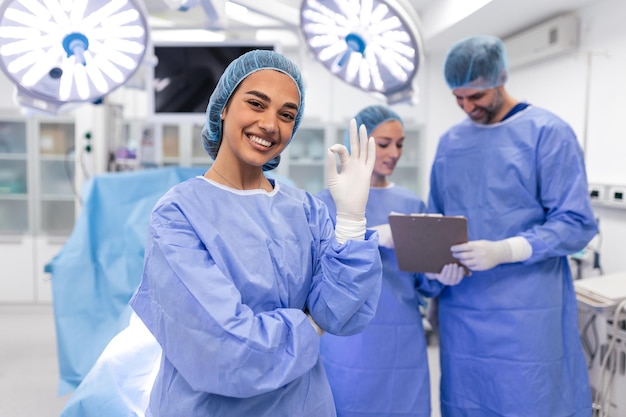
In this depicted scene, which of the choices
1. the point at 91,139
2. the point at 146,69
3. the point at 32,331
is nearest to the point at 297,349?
the point at 146,69

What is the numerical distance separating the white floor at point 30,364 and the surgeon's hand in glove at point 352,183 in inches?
74.3

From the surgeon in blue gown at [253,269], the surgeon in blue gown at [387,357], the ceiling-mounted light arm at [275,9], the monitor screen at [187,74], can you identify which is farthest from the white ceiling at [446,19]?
the surgeon in blue gown at [387,357]

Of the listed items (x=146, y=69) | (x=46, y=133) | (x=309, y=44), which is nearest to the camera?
(x=309, y=44)

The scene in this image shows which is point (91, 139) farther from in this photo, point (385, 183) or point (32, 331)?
point (385, 183)

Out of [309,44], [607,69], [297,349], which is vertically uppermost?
[607,69]

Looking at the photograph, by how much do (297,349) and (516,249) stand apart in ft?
3.03

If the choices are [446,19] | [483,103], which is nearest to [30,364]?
[483,103]

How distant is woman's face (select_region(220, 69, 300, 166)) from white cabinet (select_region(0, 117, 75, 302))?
3658 millimetres

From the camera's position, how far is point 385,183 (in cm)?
187

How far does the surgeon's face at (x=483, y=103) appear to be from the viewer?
5.61 feet

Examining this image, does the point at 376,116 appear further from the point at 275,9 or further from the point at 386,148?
the point at 275,9

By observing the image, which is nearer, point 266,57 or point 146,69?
point 266,57

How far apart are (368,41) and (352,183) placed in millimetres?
493

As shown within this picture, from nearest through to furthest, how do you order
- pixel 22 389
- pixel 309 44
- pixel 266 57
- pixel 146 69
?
pixel 266 57 < pixel 309 44 < pixel 146 69 < pixel 22 389
